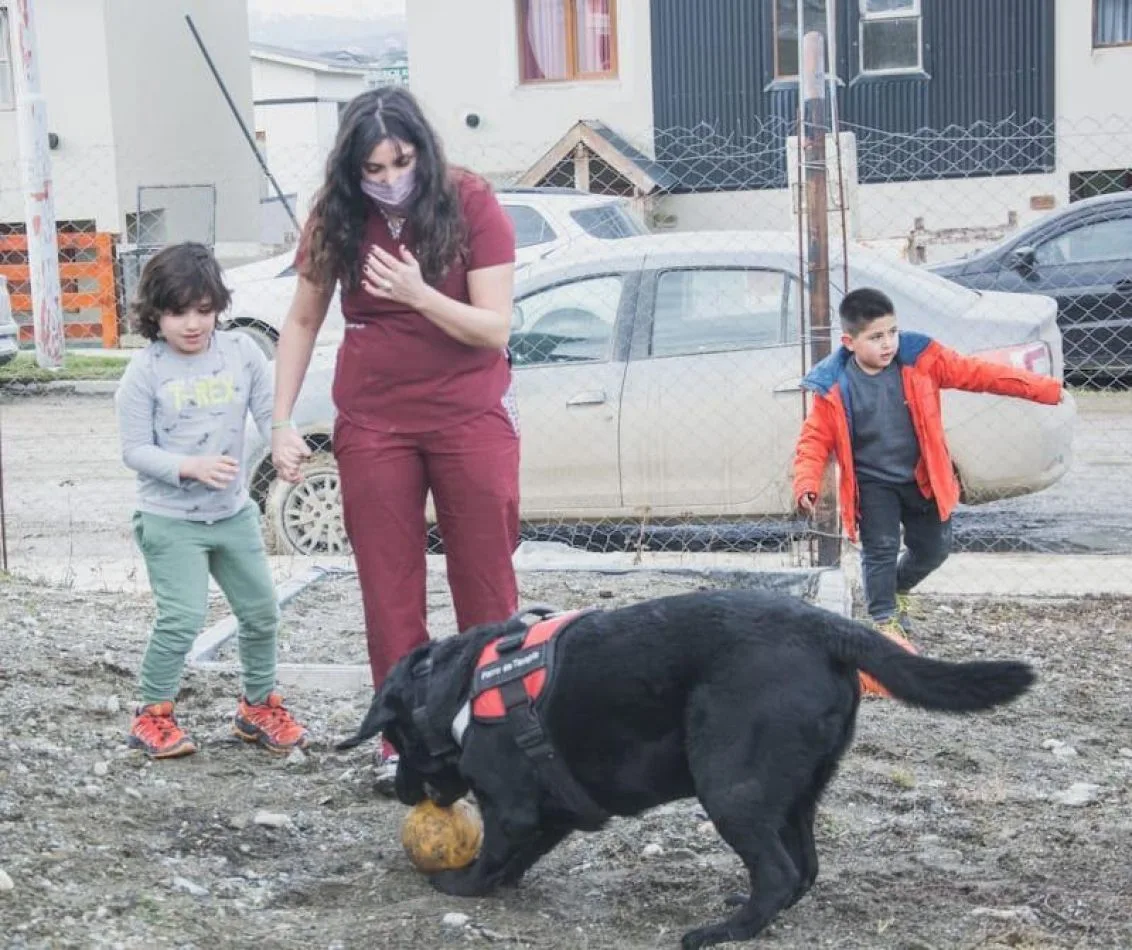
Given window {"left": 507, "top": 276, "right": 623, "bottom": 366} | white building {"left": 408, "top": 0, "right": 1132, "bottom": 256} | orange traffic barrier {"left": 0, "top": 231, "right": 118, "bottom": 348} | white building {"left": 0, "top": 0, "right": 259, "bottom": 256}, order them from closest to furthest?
window {"left": 507, "top": 276, "right": 623, "bottom": 366} → orange traffic barrier {"left": 0, "top": 231, "right": 118, "bottom": 348} → white building {"left": 408, "top": 0, "right": 1132, "bottom": 256} → white building {"left": 0, "top": 0, "right": 259, "bottom": 256}

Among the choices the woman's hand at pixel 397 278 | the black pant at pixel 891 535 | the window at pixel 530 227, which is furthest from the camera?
the window at pixel 530 227

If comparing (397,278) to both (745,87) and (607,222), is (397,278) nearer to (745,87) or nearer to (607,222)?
(607,222)

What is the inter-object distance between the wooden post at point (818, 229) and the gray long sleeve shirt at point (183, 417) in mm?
3218

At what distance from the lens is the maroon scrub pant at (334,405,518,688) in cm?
455

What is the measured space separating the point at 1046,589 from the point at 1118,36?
17773 millimetres

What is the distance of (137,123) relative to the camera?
25328 millimetres

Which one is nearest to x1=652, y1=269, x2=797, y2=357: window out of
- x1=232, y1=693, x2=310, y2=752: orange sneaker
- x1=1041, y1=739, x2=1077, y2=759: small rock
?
x1=1041, y1=739, x2=1077, y2=759: small rock

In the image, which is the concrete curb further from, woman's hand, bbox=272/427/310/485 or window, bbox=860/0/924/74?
woman's hand, bbox=272/427/310/485

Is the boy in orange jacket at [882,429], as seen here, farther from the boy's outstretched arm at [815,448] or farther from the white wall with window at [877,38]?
the white wall with window at [877,38]

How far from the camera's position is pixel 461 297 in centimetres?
450

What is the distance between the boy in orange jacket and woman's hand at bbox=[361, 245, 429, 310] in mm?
2258

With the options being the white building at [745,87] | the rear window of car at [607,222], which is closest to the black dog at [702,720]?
the rear window of car at [607,222]

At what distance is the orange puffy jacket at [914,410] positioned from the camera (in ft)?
20.6

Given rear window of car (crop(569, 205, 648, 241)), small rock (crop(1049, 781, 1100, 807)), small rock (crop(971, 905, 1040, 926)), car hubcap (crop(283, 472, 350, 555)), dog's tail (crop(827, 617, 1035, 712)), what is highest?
rear window of car (crop(569, 205, 648, 241))
